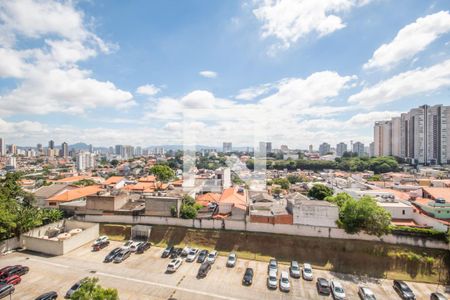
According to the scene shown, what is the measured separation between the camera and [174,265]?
19.7 m

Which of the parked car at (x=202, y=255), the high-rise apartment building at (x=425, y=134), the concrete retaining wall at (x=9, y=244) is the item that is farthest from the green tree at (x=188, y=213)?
the high-rise apartment building at (x=425, y=134)

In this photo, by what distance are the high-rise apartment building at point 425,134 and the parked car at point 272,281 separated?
85.6 m

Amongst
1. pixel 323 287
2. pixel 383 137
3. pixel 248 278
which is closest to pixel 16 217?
pixel 248 278

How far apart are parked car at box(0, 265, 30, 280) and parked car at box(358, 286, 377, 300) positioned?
2462cm

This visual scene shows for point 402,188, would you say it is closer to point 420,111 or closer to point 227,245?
point 227,245

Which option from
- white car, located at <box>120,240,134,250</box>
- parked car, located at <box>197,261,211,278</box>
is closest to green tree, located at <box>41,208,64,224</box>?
white car, located at <box>120,240,134,250</box>

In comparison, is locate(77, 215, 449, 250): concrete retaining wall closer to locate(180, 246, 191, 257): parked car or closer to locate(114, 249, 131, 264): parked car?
locate(180, 246, 191, 257): parked car

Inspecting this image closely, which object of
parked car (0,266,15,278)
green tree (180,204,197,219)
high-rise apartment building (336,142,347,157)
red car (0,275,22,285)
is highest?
high-rise apartment building (336,142,347,157)

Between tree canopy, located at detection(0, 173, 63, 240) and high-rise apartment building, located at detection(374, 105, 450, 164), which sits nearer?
tree canopy, located at detection(0, 173, 63, 240)

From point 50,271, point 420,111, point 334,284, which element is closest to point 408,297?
point 334,284

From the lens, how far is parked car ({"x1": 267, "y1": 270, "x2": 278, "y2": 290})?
17.5 meters

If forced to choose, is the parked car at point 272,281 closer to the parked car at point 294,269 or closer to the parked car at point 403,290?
the parked car at point 294,269

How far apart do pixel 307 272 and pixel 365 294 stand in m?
4.12

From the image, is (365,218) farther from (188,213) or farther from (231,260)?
(188,213)
